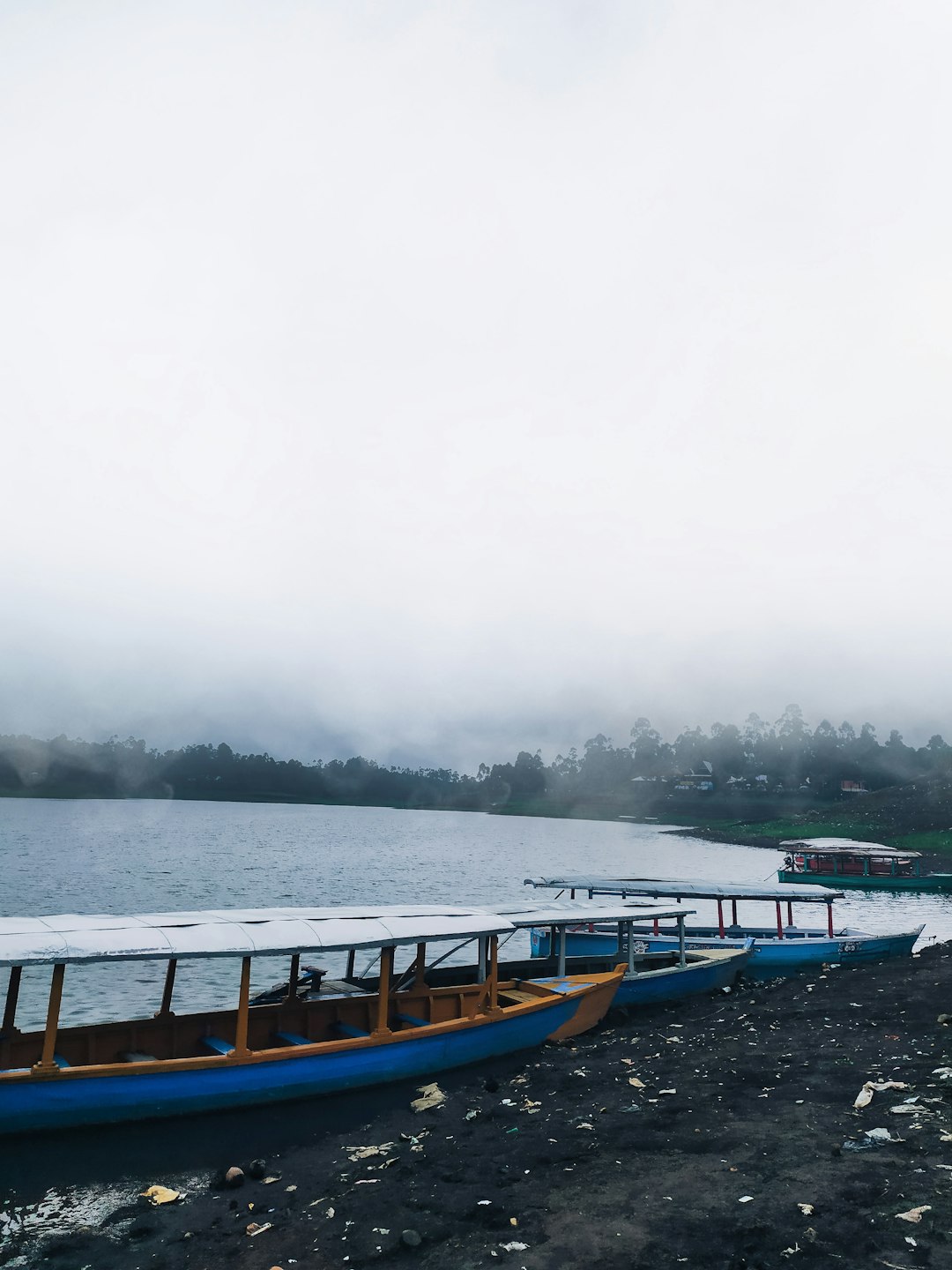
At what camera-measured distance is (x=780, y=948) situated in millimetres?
26750

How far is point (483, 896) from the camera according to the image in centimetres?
5994

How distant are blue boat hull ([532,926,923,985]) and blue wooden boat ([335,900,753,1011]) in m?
1.86

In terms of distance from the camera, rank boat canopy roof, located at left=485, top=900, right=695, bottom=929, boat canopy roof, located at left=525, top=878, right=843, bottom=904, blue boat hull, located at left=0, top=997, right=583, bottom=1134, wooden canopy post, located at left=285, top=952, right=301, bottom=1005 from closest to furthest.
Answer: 1. blue boat hull, located at left=0, top=997, right=583, bottom=1134
2. wooden canopy post, located at left=285, top=952, right=301, bottom=1005
3. boat canopy roof, located at left=485, top=900, right=695, bottom=929
4. boat canopy roof, located at left=525, top=878, right=843, bottom=904

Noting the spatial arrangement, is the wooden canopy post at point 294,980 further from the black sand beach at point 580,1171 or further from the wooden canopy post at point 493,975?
the wooden canopy post at point 493,975

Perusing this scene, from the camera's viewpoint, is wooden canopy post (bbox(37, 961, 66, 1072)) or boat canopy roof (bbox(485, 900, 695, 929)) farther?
boat canopy roof (bbox(485, 900, 695, 929))

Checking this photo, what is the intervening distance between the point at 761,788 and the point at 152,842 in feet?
483

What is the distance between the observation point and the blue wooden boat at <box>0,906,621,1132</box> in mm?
12758

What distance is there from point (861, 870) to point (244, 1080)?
58.6m

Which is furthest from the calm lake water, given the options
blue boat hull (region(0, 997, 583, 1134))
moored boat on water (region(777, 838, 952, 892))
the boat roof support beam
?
the boat roof support beam

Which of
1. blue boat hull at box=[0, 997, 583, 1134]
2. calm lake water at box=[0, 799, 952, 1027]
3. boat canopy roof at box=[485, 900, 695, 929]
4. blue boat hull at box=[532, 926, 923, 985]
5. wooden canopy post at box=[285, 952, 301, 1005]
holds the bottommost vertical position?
calm lake water at box=[0, 799, 952, 1027]

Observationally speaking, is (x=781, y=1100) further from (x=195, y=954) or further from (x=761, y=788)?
(x=761, y=788)

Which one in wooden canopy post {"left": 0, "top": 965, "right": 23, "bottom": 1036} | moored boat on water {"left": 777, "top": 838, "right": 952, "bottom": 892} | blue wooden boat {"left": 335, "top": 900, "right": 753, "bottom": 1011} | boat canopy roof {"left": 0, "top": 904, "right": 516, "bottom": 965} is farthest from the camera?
moored boat on water {"left": 777, "top": 838, "right": 952, "bottom": 892}

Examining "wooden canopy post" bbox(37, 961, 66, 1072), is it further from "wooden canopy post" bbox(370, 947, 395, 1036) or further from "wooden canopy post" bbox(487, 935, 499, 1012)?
"wooden canopy post" bbox(487, 935, 499, 1012)

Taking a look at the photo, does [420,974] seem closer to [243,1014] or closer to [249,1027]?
[249,1027]
